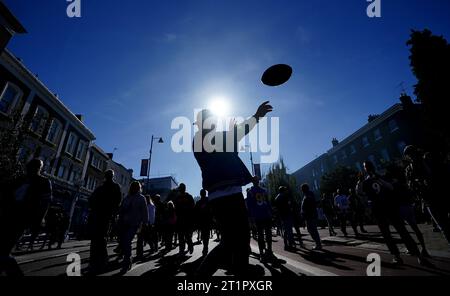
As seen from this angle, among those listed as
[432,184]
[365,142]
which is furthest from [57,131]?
[365,142]

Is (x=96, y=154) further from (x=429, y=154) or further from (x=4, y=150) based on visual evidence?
(x=429, y=154)

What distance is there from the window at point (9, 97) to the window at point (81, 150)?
380 inches

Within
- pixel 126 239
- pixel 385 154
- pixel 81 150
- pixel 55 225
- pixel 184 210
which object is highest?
pixel 385 154

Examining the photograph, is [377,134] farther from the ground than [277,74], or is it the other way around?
[377,134]

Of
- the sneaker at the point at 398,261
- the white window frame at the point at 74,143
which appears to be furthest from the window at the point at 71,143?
the sneaker at the point at 398,261

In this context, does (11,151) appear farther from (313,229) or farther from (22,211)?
(313,229)

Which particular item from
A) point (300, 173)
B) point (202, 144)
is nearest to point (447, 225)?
point (202, 144)

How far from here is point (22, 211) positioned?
9.93 ft

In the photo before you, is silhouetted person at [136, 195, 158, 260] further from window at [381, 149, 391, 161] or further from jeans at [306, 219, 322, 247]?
window at [381, 149, 391, 161]

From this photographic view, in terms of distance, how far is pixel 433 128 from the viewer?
19.9 meters

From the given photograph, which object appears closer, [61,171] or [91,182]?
[61,171]

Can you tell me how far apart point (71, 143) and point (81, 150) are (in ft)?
7.14

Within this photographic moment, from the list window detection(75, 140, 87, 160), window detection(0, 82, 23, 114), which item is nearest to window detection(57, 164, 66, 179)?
window detection(75, 140, 87, 160)
